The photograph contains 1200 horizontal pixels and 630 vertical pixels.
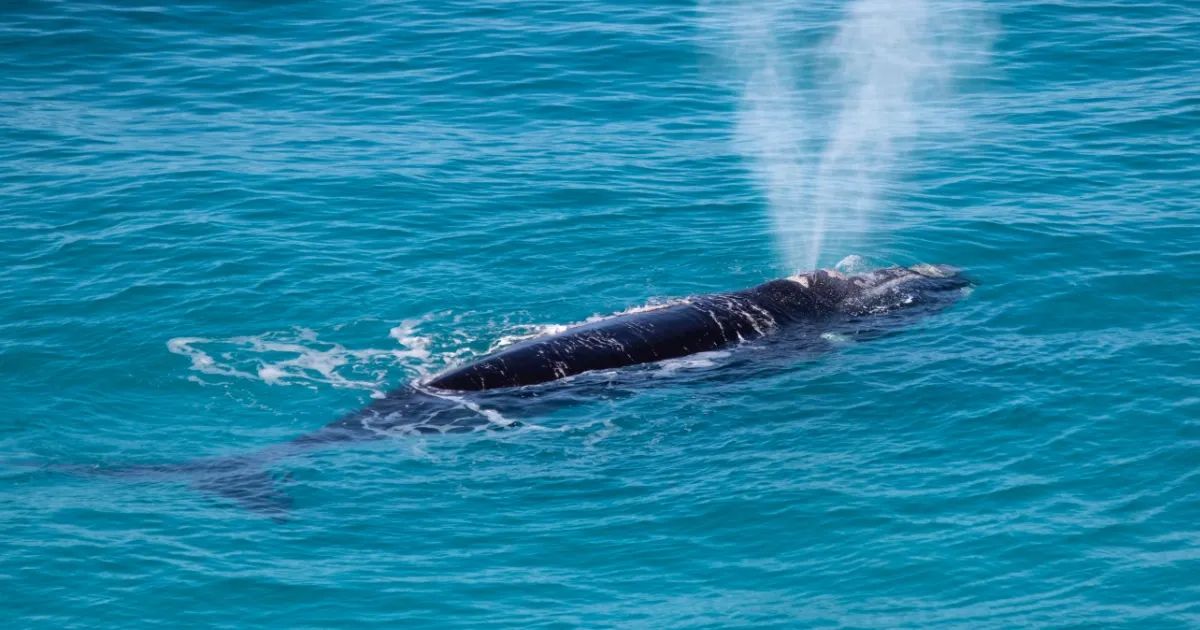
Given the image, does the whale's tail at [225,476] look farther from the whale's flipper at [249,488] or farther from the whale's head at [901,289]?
the whale's head at [901,289]

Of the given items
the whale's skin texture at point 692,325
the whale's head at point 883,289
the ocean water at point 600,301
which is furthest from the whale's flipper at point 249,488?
the whale's head at point 883,289

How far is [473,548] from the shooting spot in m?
15.9

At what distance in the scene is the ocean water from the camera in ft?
50.4

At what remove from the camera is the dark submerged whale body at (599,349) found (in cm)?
1769

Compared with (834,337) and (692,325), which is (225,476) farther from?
(834,337)

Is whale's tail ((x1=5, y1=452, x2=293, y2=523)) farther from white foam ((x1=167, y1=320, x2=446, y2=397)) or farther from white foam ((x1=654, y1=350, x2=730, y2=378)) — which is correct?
white foam ((x1=654, y1=350, x2=730, y2=378))

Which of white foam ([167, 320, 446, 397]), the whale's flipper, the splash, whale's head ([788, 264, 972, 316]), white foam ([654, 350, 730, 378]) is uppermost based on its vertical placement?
the splash

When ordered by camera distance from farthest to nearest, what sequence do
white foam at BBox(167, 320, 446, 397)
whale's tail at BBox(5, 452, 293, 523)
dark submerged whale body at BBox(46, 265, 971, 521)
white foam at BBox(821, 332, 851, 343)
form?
1. white foam at BBox(821, 332, 851, 343)
2. white foam at BBox(167, 320, 446, 397)
3. dark submerged whale body at BBox(46, 265, 971, 521)
4. whale's tail at BBox(5, 452, 293, 523)

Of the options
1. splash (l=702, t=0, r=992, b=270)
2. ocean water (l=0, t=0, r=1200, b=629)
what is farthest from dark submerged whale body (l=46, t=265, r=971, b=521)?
splash (l=702, t=0, r=992, b=270)

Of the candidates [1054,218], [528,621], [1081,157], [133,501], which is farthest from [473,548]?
[1081,157]

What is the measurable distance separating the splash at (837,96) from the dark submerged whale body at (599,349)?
2.46 metres

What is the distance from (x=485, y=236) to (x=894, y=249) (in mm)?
8059

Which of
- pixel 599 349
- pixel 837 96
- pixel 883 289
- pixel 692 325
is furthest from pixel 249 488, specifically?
pixel 837 96

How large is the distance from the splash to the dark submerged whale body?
8.07 feet
